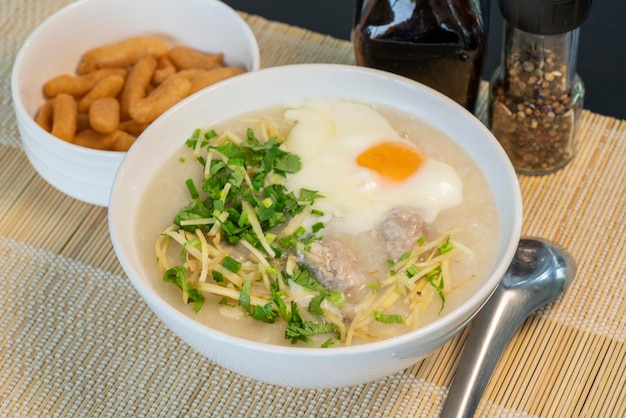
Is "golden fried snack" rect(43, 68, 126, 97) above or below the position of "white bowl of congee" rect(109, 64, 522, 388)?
below

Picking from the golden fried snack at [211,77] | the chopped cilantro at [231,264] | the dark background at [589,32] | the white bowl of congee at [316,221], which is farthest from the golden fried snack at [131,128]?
the dark background at [589,32]

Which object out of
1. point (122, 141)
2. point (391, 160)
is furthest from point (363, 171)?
point (122, 141)

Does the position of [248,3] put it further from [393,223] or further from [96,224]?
[393,223]

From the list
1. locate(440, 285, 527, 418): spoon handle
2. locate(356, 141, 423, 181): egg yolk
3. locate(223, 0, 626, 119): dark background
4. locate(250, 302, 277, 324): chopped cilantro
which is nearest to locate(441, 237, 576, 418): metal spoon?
locate(440, 285, 527, 418): spoon handle

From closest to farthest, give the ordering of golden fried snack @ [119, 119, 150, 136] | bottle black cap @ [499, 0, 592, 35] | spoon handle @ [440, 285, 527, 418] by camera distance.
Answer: spoon handle @ [440, 285, 527, 418]
bottle black cap @ [499, 0, 592, 35]
golden fried snack @ [119, 119, 150, 136]

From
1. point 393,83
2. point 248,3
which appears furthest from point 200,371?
point 248,3

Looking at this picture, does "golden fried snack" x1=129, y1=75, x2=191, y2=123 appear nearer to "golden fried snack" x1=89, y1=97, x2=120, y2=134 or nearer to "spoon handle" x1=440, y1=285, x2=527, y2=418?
"golden fried snack" x1=89, y1=97, x2=120, y2=134

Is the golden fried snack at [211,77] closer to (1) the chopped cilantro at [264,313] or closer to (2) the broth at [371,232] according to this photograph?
(2) the broth at [371,232]

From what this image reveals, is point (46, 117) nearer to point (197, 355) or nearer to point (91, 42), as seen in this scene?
point (91, 42)

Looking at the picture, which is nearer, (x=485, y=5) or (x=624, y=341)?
(x=624, y=341)
